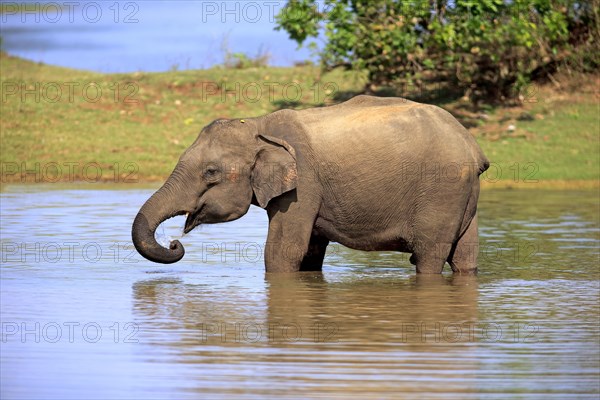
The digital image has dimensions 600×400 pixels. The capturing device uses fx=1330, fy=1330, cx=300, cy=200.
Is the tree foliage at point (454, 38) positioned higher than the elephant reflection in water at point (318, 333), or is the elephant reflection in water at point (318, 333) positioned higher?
the tree foliage at point (454, 38)

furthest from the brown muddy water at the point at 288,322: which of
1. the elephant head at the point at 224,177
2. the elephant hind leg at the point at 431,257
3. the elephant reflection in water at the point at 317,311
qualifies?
the elephant head at the point at 224,177

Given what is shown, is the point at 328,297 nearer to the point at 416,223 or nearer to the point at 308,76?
the point at 416,223

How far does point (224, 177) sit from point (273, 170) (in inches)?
18.8

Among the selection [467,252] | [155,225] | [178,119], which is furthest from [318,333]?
[178,119]

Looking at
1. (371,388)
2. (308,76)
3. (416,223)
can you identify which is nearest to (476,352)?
(371,388)

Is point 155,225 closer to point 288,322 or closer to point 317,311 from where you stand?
point 317,311

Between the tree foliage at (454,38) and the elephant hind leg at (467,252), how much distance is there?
12.4m

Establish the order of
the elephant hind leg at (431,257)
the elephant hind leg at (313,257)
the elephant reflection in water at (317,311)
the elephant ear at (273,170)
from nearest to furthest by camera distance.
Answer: the elephant reflection in water at (317,311) < the elephant ear at (273,170) < the elephant hind leg at (431,257) < the elephant hind leg at (313,257)

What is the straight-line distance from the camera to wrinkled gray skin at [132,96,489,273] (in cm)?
1195

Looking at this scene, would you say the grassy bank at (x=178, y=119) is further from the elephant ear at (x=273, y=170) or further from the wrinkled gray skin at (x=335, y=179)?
the elephant ear at (x=273, y=170)

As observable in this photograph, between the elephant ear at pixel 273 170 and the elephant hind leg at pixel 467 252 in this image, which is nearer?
the elephant ear at pixel 273 170

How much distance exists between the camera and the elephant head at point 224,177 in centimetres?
1181

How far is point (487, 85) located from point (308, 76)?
4302mm

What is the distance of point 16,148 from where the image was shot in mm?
25078
